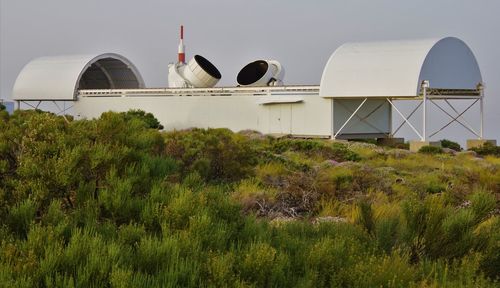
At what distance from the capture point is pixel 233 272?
5852mm

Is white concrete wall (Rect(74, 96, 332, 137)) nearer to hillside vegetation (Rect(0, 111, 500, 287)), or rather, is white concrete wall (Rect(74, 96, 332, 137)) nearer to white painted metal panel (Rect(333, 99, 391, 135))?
white painted metal panel (Rect(333, 99, 391, 135))

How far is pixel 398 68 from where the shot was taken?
31.0 meters

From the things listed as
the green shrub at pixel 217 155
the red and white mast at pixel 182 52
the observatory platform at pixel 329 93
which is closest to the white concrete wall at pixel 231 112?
the observatory platform at pixel 329 93

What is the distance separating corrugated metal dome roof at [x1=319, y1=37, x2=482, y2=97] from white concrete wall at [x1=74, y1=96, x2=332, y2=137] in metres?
1.41

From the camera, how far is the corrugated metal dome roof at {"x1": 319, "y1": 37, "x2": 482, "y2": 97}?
30766mm

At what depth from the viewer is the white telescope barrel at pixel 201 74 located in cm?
4003

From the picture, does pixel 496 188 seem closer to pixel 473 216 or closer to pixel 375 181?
pixel 375 181

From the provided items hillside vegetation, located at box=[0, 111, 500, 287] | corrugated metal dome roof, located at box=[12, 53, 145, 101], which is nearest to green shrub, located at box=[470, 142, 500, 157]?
hillside vegetation, located at box=[0, 111, 500, 287]

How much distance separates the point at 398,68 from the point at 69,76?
72.9 feet

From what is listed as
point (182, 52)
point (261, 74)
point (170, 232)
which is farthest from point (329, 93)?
point (170, 232)

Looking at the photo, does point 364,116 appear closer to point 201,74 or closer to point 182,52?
point 201,74

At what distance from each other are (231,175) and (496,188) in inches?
236

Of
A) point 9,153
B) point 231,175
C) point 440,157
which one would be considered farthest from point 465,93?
point 9,153

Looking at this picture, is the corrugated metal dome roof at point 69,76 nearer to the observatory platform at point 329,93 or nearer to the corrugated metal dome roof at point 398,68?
the observatory platform at point 329,93
